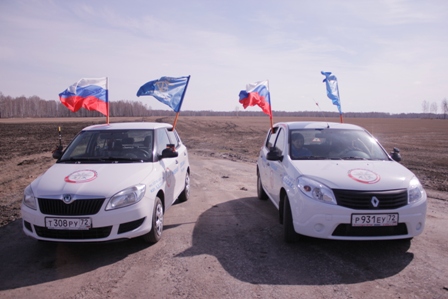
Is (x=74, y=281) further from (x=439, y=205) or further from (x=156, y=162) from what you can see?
(x=439, y=205)

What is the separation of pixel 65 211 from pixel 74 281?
0.90 metres

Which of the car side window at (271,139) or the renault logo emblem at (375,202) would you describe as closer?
the renault logo emblem at (375,202)

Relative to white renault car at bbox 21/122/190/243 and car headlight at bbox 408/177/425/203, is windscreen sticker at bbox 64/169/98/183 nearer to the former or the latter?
white renault car at bbox 21/122/190/243

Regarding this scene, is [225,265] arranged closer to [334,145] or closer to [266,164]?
[334,145]

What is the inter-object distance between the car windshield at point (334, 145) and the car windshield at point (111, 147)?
244cm

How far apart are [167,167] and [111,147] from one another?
1.00m

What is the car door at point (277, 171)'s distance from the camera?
580 cm

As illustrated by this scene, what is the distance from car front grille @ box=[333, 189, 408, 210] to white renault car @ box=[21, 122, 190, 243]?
100 inches

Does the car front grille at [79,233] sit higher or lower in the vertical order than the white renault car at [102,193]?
lower

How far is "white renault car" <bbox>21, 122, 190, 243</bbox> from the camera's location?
4527 mm

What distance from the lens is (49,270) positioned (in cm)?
435

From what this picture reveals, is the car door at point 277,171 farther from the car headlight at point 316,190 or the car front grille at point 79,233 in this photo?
the car front grille at point 79,233

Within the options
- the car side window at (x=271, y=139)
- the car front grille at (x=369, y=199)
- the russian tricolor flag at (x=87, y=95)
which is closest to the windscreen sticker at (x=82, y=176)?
the car front grille at (x=369, y=199)

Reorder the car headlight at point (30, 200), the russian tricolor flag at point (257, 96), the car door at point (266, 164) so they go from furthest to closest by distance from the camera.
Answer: the russian tricolor flag at point (257, 96)
the car door at point (266, 164)
the car headlight at point (30, 200)
